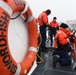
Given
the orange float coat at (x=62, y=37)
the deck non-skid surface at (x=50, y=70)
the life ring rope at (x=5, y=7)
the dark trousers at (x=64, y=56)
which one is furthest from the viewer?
the dark trousers at (x=64, y=56)

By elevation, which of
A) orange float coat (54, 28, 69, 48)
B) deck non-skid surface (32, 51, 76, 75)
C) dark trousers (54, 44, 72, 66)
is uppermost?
orange float coat (54, 28, 69, 48)

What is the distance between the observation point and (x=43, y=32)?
22.0ft

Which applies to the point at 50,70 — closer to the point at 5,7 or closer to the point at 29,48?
the point at 29,48

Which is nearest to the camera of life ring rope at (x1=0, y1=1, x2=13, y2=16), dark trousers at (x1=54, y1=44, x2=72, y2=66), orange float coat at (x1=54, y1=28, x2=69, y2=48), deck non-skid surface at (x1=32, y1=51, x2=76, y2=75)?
life ring rope at (x1=0, y1=1, x2=13, y2=16)

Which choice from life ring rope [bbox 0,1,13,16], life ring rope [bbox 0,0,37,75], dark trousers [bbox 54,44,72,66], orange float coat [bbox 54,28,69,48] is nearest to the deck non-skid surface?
dark trousers [bbox 54,44,72,66]

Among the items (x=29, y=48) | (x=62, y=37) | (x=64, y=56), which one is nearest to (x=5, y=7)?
(x=29, y=48)

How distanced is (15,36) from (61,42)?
6.34ft

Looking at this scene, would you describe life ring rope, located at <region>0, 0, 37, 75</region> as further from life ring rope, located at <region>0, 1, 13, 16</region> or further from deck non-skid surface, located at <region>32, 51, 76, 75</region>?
deck non-skid surface, located at <region>32, 51, 76, 75</region>

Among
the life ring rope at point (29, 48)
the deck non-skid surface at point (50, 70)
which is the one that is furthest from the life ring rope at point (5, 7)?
the deck non-skid surface at point (50, 70)

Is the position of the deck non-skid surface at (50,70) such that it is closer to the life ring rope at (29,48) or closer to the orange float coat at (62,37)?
the orange float coat at (62,37)

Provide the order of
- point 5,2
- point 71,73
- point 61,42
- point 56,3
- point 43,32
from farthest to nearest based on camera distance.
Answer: point 56,3
point 43,32
point 61,42
point 71,73
point 5,2

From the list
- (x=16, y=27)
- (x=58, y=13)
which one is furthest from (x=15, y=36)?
(x=58, y=13)

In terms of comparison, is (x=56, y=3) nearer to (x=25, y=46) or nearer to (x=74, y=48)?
(x=74, y=48)

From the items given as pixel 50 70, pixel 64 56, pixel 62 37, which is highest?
pixel 62 37
